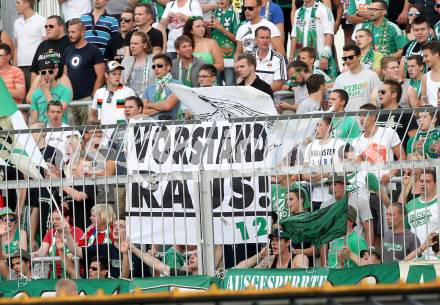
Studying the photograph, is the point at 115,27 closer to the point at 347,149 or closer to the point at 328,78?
the point at 328,78

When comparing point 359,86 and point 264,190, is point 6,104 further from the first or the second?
point 359,86

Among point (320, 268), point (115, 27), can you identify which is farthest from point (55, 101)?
point (320, 268)

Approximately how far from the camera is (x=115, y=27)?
21.5 metres

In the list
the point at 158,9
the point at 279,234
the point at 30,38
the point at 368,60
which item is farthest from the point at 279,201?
the point at 30,38

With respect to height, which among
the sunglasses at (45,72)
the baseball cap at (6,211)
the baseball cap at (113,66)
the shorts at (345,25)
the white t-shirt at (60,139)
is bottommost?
the baseball cap at (6,211)

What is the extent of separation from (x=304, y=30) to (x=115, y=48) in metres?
2.50

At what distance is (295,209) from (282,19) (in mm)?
6524

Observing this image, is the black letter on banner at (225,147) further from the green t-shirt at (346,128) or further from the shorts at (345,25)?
the shorts at (345,25)

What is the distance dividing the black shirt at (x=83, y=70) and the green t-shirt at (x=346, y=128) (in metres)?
5.71

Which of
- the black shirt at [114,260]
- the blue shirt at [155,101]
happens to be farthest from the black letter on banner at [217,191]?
the blue shirt at [155,101]

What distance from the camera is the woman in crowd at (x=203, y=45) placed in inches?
789

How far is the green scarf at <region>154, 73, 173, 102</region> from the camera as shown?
63.2 ft

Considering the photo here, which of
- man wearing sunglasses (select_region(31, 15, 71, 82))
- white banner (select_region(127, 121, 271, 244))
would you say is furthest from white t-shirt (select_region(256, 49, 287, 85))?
white banner (select_region(127, 121, 271, 244))

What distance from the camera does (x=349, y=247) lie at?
48.7ft
